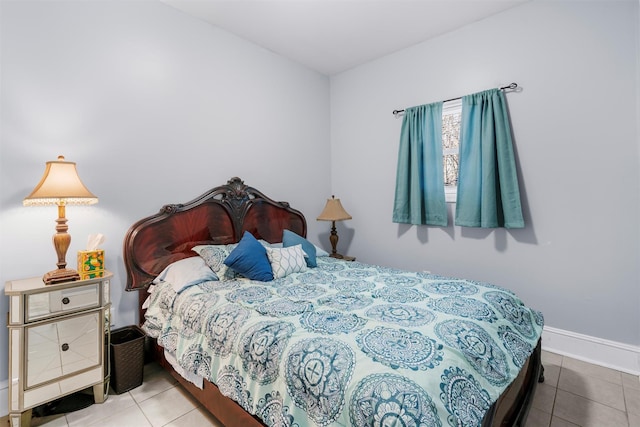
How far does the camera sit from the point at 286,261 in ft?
8.20

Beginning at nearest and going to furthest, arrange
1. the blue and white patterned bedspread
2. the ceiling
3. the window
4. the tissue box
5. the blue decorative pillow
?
the blue and white patterned bedspread, the tissue box, the blue decorative pillow, the ceiling, the window

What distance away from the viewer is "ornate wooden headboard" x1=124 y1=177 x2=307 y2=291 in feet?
7.80

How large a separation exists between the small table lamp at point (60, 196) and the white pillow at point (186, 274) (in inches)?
22.5

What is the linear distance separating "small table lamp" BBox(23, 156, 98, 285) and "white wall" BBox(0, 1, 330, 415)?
0.22 metres

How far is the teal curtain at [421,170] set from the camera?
314 cm

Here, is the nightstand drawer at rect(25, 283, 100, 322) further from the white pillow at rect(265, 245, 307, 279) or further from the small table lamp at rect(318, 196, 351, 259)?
the small table lamp at rect(318, 196, 351, 259)

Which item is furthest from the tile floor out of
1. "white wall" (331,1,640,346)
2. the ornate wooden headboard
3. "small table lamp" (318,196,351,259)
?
"small table lamp" (318,196,351,259)

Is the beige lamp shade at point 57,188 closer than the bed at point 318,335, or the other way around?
the bed at point 318,335

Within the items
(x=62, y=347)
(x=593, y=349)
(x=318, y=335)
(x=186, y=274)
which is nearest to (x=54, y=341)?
(x=62, y=347)

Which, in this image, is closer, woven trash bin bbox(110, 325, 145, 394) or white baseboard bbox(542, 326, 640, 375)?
woven trash bin bbox(110, 325, 145, 394)

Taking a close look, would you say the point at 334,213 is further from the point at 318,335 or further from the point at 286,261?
the point at 318,335

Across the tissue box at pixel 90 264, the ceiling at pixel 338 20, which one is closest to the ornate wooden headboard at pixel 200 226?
the tissue box at pixel 90 264

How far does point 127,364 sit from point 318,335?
60.7 inches

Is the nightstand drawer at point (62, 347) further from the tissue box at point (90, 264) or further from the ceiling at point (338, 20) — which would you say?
the ceiling at point (338, 20)
